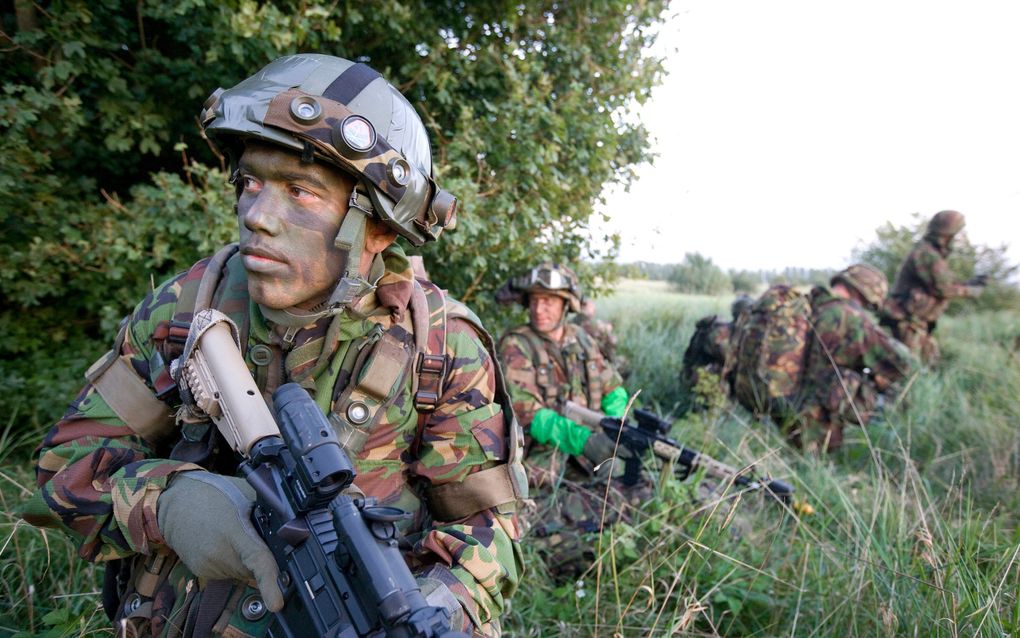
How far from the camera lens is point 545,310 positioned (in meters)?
5.00

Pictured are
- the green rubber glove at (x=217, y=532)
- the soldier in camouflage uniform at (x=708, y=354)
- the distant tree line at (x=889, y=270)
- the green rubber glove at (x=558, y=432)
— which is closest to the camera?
the green rubber glove at (x=217, y=532)

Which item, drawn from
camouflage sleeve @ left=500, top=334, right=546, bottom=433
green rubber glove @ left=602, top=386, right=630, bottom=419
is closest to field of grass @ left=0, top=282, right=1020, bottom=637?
green rubber glove @ left=602, top=386, right=630, bottom=419

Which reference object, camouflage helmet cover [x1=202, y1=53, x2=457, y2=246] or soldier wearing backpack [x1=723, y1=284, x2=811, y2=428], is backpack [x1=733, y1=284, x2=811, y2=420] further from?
camouflage helmet cover [x1=202, y1=53, x2=457, y2=246]

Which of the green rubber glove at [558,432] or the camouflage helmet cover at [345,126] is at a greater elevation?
the camouflage helmet cover at [345,126]

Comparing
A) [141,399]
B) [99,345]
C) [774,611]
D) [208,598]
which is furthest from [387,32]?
[774,611]

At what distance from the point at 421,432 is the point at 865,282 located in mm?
6491

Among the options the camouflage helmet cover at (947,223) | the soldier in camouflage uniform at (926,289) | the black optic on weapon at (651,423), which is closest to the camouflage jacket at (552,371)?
the black optic on weapon at (651,423)

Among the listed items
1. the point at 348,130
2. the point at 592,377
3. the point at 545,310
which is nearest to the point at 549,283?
the point at 545,310

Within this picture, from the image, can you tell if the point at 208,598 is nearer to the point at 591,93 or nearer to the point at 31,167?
the point at 31,167

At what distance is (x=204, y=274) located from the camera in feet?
6.25

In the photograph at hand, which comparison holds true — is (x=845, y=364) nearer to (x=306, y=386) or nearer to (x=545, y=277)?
(x=545, y=277)

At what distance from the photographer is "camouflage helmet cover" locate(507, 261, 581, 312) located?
4.82 metres

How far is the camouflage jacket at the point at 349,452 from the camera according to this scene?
1.66m

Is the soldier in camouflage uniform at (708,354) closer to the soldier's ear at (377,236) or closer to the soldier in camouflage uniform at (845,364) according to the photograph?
the soldier in camouflage uniform at (845,364)
